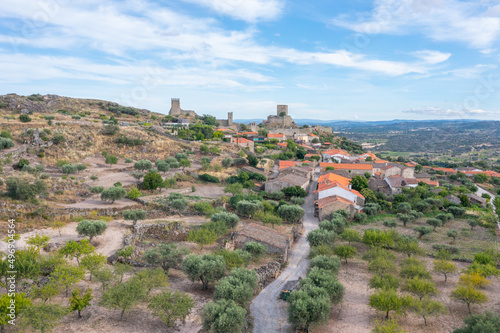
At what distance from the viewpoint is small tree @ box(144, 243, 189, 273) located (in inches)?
811

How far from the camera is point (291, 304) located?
15820 millimetres

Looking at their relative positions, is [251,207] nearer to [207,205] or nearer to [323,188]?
[207,205]

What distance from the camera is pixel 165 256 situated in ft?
68.0

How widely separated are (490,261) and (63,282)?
28.0 m

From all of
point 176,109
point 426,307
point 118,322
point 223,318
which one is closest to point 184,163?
point 118,322

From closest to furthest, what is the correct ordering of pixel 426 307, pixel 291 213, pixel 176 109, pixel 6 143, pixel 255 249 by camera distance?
pixel 426 307, pixel 255 249, pixel 291 213, pixel 6 143, pixel 176 109

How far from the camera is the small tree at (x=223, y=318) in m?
13.9

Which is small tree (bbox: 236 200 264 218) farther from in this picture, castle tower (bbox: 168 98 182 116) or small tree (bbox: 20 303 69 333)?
castle tower (bbox: 168 98 182 116)

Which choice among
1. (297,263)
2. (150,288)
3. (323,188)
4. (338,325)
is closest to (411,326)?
(338,325)

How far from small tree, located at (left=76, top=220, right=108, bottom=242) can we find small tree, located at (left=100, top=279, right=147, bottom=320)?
9154mm

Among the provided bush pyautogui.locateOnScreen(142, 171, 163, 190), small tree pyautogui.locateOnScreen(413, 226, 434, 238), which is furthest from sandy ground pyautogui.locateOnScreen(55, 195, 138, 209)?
small tree pyautogui.locateOnScreen(413, 226, 434, 238)

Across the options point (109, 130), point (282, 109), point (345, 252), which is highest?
point (282, 109)

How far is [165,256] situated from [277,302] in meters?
8.11

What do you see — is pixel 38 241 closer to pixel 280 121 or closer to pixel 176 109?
pixel 176 109
